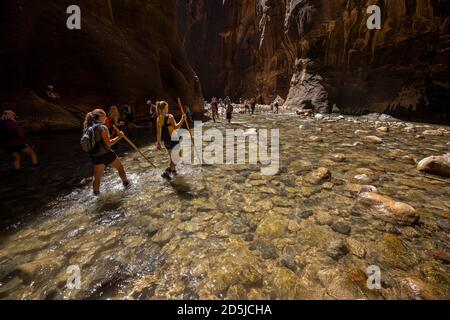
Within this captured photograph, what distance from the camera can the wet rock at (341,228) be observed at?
126 inches

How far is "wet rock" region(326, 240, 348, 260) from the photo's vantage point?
2.74m

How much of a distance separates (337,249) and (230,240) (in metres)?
1.48

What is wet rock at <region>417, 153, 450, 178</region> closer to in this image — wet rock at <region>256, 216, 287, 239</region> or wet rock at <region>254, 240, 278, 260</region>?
wet rock at <region>256, 216, 287, 239</region>

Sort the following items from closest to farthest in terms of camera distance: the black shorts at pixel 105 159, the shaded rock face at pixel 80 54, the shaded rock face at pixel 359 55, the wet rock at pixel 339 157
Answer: the black shorts at pixel 105 159 < the wet rock at pixel 339 157 < the shaded rock face at pixel 80 54 < the shaded rock face at pixel 359 55

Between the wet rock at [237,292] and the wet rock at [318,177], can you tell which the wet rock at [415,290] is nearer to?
the wet rock at [237,292]

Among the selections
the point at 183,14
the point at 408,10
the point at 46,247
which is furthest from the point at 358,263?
the point at 183,14

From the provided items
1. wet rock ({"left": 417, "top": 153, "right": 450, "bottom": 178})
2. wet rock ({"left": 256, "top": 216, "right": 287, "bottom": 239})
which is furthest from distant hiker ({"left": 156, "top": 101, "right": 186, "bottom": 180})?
wet rock ({"left": 417, "top": 153, "right": 450, "bottom": 178})

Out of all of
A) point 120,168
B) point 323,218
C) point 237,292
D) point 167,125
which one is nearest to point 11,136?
point 120,168

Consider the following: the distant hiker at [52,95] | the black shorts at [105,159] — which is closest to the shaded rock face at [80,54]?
the distant hiker at [52,95]

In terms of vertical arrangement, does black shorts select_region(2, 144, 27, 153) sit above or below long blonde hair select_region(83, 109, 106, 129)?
below

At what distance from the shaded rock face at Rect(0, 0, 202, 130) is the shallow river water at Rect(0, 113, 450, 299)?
9.41 meters

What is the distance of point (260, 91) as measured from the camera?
4175 centimetres

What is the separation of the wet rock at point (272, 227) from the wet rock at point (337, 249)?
668 mm
